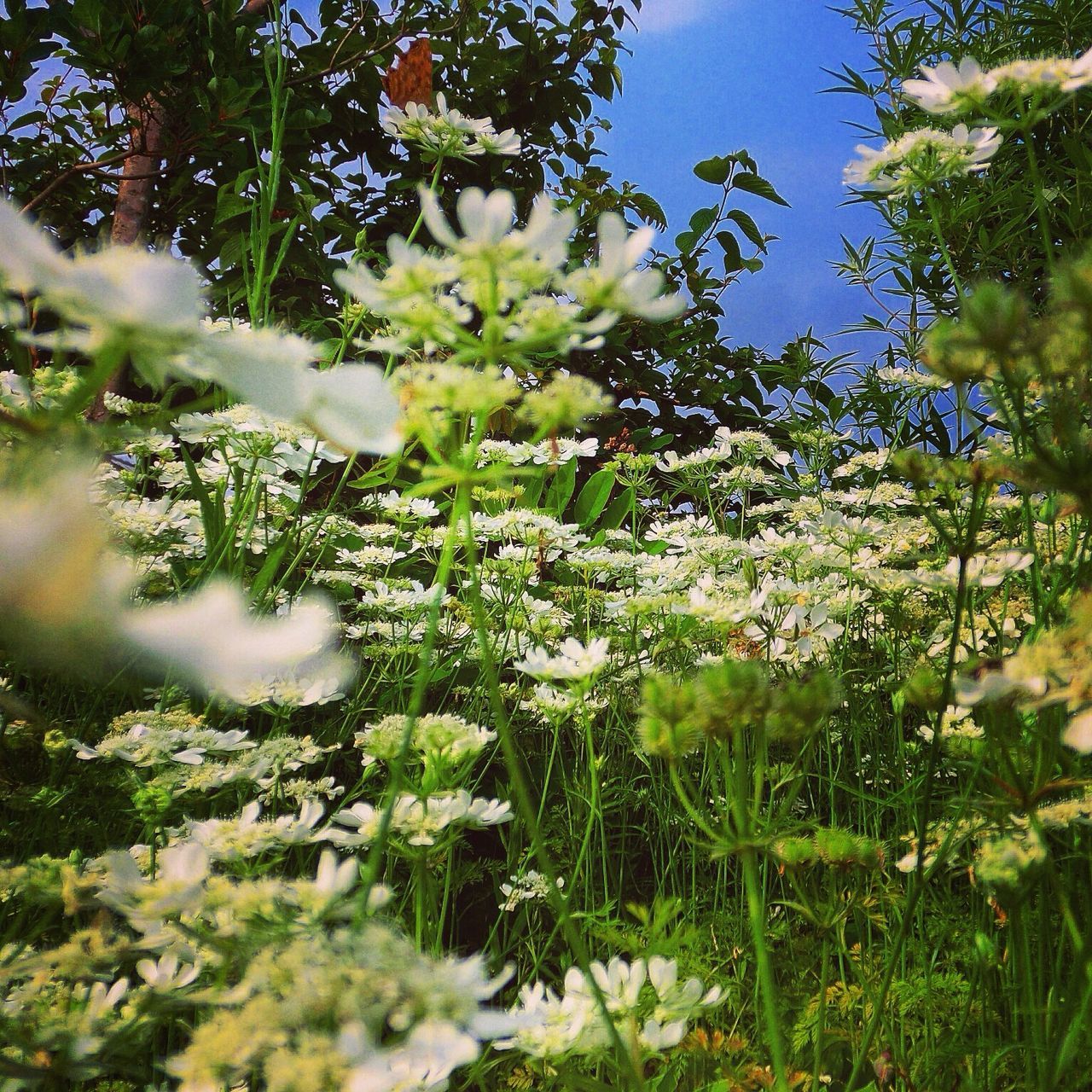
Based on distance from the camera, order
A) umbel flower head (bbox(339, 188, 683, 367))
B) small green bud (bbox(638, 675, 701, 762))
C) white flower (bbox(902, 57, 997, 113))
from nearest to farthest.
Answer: umbel flower head (bbox(339, 188, 683, 367)), small green bud (bbox(638, 675, 701, 762)), white flower (bbox(902, 57, 997, 113))

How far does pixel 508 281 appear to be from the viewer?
0.31 metres

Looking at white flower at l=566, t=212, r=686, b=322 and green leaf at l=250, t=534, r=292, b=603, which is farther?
green leaf at l=250, t=534, r=292, b=603

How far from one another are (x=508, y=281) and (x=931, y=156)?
2.03 feet

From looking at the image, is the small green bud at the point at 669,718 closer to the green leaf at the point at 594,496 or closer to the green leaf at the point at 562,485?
the green leaf at the point at 562,485

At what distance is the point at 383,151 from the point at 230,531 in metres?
1.95

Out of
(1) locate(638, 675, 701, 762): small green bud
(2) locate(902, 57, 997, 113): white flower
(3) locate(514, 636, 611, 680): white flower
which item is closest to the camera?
(1) locate(638, 675, 701, 762): small green bud

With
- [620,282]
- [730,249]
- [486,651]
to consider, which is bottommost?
[486,651]

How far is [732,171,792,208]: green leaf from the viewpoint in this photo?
2.42 m

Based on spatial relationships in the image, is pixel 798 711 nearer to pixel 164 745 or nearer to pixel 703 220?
pixel 164 745

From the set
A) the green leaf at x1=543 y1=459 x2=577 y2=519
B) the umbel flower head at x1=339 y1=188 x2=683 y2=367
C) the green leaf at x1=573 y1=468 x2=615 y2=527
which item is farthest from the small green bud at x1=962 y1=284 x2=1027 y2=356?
the green leaf at x1=573 y1=468 x2=615 y2=527

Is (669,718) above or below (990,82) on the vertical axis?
below

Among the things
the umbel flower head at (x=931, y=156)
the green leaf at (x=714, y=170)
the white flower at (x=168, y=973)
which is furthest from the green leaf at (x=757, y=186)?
the white flower at (x=168, y=973)

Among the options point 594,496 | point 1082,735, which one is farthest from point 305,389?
point 594,496

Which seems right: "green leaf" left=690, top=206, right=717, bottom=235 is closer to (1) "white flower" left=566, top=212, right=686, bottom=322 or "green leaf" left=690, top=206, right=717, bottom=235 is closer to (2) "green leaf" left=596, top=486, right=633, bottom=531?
(2) "green leaf" left=596, top=486, right=633, bottom=531
